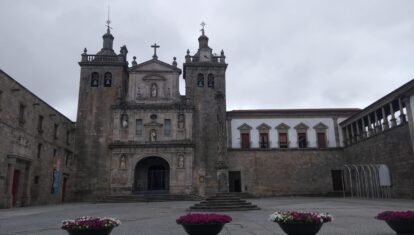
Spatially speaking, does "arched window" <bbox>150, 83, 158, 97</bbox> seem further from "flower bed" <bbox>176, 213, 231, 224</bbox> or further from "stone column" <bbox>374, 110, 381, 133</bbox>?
"flower bed" <bbox>176, 213, 231, 224</bbox>

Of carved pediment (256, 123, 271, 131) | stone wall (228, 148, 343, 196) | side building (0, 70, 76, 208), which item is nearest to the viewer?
side building (0, 70, 76, 208)

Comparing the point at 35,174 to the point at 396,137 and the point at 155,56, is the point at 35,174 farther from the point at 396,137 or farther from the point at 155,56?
the point at 396,137

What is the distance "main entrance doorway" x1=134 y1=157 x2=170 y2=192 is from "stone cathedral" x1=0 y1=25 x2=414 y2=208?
93 millimetres

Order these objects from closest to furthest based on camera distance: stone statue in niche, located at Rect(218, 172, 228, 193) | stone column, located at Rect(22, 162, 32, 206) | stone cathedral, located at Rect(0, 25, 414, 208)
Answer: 1. stone statue in niche, located at Rect(218, 172, 228, 193)
2. stone column, located at Rect(22, 162, 32, 206)
3. stone cathedral, located at Rect(0, 25, 414, 208)

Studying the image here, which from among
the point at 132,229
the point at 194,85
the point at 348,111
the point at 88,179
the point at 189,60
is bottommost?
the point at 132,229

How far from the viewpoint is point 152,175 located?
109 feet

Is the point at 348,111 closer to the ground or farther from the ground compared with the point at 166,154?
farther from the ground

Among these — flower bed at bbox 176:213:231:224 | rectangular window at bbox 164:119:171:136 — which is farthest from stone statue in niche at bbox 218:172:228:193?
rectangular window at bbox 164:119:171:136

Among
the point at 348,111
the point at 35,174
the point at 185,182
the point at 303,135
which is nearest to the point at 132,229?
the point at 35,174

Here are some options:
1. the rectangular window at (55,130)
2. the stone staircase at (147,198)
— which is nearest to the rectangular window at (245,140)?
the stone staircase at (147,198)

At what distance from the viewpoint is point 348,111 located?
37156mm

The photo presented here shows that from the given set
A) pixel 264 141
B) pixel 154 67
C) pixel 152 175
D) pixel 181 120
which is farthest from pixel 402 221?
pixel 154 67

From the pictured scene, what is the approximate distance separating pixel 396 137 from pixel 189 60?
1952 centimetres

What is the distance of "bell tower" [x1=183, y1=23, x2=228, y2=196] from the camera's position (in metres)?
32.2
